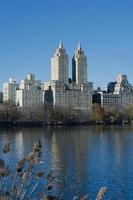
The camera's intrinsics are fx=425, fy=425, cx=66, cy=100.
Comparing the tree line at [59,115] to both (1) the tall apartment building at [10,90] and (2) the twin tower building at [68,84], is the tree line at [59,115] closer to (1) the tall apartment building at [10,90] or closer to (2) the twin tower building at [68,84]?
(2) the twin tower building at [68,84]

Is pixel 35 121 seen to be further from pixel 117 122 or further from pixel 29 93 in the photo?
pixel 29 93

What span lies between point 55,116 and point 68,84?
2193 inches

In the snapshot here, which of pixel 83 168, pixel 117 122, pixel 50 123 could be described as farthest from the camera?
pixel 117 122

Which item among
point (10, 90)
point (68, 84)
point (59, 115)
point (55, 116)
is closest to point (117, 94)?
point (68, 84)

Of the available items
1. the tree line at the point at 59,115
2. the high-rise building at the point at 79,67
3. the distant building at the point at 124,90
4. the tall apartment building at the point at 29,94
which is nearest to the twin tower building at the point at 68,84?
the high-rise building at the point at 79,67

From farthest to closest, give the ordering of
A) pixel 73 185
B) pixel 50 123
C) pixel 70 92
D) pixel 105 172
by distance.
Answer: pixel 70 92
pixel 50 123
pixel 105 172
pixel 73 185

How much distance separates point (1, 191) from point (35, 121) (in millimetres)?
92874

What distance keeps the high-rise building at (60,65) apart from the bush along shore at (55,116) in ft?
155

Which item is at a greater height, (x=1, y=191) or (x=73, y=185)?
(x=1, y=191)

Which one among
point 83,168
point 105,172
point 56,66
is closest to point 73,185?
point 105,172

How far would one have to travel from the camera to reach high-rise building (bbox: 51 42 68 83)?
15550 centimetres

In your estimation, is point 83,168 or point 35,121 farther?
point 35,121

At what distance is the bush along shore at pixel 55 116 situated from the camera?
3666 inches

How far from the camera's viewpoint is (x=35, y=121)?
97.1 m
